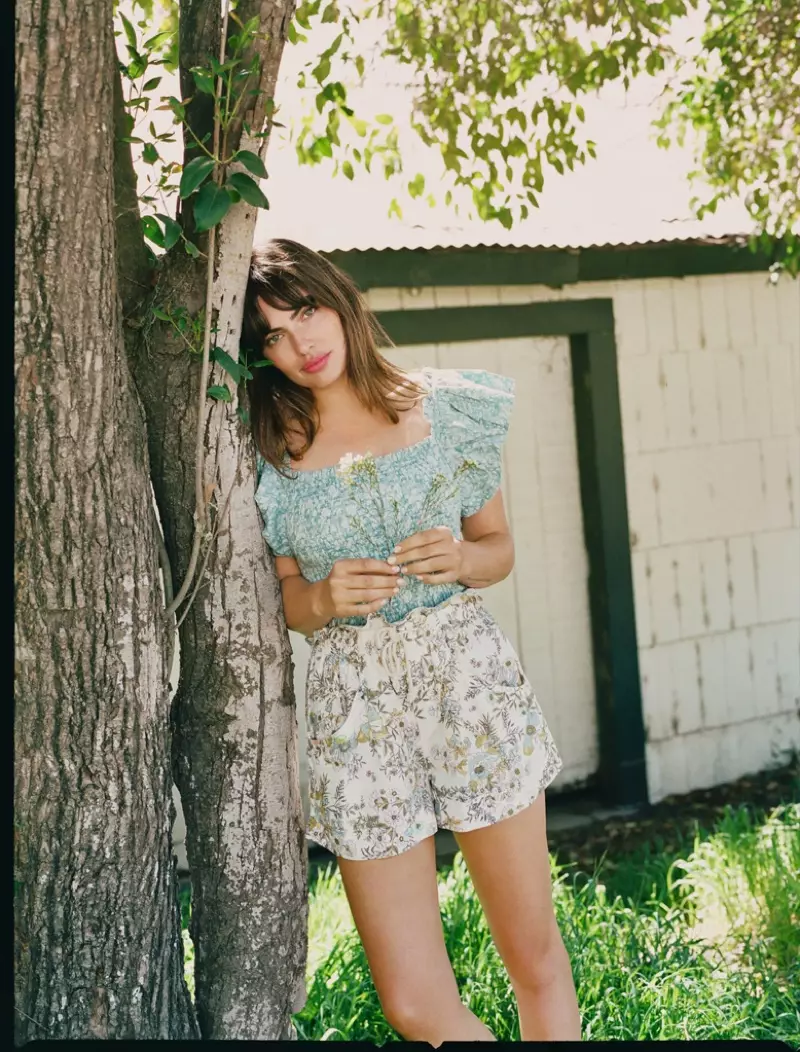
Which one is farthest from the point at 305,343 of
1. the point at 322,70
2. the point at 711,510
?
the point at 711,510

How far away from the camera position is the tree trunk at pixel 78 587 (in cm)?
234

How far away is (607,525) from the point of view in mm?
5824

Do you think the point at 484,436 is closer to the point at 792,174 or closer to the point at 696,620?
the point at 792,174

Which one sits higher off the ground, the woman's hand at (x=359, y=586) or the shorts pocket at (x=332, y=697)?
the woman's hand at (x=359, y=586)

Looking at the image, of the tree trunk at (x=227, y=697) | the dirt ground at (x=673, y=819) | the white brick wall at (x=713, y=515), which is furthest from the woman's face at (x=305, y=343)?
the white brick wall at (x=713, y=515)

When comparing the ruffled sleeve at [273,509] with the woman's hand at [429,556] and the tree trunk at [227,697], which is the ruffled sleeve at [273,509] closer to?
the tree trunk at [227,697]

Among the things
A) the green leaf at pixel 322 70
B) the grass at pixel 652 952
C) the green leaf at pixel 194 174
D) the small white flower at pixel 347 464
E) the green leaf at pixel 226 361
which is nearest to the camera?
the green leaf at pixel 194 174

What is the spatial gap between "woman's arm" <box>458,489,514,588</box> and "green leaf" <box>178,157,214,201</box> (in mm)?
939

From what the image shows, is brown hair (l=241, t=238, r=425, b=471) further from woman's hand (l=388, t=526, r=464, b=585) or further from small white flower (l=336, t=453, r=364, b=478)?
woman's hand (l=388, t=526, r=464, b=585)

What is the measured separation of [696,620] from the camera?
6109 mm

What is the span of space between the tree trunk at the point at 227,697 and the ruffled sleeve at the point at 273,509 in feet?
0.07

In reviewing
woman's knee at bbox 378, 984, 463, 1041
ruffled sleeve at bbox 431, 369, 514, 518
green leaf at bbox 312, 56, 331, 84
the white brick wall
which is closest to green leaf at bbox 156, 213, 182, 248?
ruffled sleeve at bbox 431, 369, 514, 518

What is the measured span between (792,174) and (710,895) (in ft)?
9.99

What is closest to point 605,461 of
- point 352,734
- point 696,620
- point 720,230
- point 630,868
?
point 696,620
